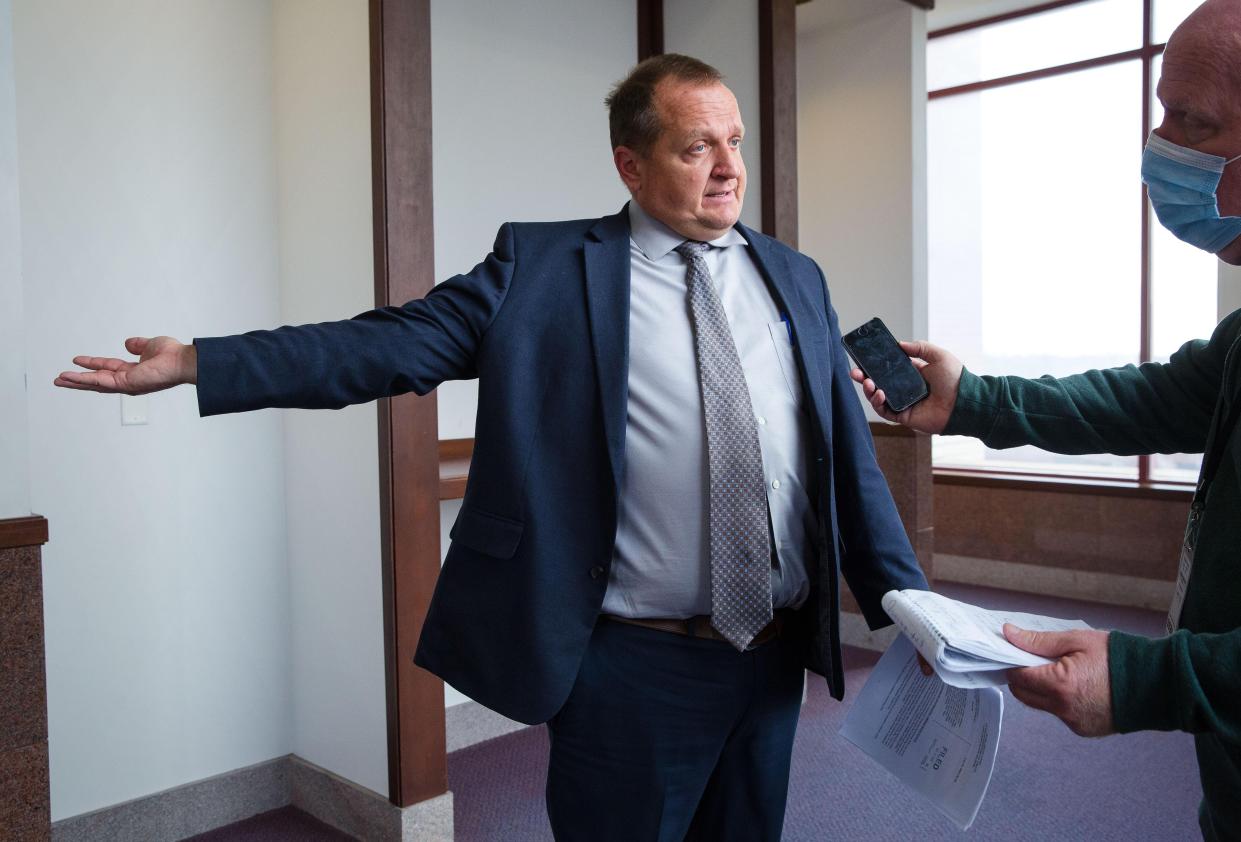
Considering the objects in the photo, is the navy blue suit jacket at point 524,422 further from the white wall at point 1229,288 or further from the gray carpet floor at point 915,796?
the white wall at point 1229,288

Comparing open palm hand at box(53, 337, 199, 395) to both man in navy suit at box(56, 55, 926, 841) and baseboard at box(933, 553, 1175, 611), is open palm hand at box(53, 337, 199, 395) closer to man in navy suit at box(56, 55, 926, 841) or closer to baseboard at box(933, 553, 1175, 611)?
man in navy suit at box(56, 55, 926, 841)

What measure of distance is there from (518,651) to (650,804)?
0.32 m

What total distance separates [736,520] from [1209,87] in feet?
2.78

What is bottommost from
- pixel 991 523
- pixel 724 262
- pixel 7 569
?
pixel 991 523

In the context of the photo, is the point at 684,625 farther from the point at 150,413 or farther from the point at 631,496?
the point at 150,413

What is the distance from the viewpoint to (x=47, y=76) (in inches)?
106

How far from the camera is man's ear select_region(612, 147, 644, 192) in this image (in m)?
1.82

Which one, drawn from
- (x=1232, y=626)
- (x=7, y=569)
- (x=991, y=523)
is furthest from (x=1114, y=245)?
(x=7, y=569)

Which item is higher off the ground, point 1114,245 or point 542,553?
point 1114,245

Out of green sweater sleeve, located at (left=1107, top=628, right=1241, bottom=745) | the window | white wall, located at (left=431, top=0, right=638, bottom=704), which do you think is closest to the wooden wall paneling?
white wall, located at (left=431, top=0, right=638, bottom=704)

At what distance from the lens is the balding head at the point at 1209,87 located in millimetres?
1174

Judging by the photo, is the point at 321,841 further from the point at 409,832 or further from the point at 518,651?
the point at 518,651

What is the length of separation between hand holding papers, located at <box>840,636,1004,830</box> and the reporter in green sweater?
0.69 ft

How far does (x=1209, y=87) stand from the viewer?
3.94 ft
